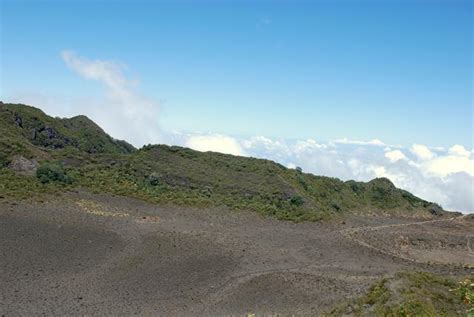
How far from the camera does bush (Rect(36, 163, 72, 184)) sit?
48906mm

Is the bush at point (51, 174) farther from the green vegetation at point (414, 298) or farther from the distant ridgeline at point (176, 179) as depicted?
the green vegetation at point (414, 298)

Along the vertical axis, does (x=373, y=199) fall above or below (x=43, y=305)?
above

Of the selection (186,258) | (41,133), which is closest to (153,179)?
(186,258)

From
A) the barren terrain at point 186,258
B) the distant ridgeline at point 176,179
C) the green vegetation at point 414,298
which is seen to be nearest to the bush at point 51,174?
the distant ridgeline at point 176,179

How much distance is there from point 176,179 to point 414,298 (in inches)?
1611

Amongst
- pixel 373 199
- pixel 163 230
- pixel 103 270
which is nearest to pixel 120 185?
pixel 163 230

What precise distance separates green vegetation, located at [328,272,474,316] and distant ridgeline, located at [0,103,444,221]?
28550 millimetres

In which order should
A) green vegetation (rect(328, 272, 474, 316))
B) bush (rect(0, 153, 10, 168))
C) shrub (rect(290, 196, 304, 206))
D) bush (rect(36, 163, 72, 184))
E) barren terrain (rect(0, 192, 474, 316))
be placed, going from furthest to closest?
shrub (rect(290, 196, 304, 206))
bush (rect(0, 153, 10, 168))
bush (rect(36, 163, 72, 184))
barren terrain (rect(0, 192, 474, 316))
green vegetation (rect(328, 272, 474, 316))

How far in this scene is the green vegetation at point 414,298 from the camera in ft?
59.4

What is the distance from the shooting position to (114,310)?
25.2 m

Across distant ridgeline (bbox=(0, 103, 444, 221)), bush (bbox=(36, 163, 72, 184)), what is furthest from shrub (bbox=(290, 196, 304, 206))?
bush (bbox=(36, 163, 72, 184))

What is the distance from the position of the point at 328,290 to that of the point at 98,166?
36414 millimetres

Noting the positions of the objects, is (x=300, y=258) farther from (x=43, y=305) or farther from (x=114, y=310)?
(x=43, y=305)

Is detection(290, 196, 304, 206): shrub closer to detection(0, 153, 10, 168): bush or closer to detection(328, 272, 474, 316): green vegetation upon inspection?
detection(0, 153, 10, 168): bush
